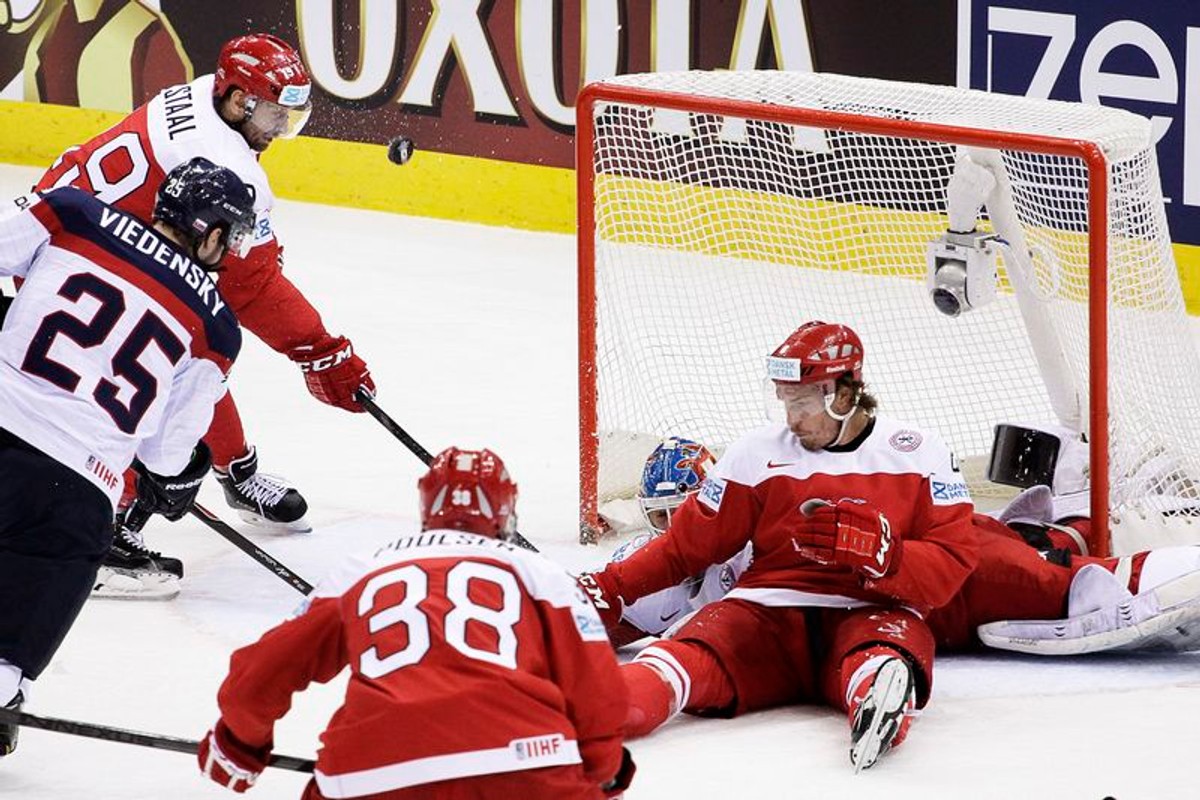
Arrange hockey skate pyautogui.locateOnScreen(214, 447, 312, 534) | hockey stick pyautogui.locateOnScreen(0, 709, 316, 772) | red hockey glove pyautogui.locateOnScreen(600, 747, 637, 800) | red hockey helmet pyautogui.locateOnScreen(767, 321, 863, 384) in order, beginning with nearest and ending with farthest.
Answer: red hockey glove pyautogui.locateOnScreen(600, 747, 637, 800)
hockey stick pyautogui.locateOnScreen(0, 709, 316, 772)
red hockey helmet pyautogui.locateOnScreen(767, 321, 863, 384)
hockey skate pyautogui.locateOnScreen(214, 447, 312, 534)

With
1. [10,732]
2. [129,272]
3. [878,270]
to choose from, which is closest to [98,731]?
[10,732]

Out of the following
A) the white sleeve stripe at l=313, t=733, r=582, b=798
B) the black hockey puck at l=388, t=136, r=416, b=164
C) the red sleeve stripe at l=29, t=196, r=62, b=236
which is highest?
the black hockey puck at l=388, t=136, r=416, b=164

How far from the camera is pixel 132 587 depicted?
5.31m

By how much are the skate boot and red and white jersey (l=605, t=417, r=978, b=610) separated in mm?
1232

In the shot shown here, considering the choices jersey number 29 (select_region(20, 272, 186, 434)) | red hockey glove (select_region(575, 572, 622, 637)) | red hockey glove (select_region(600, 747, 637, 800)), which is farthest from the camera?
red hockey glove (select_region(575, 572, 622, 637))

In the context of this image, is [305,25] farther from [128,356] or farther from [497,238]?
[128,356]

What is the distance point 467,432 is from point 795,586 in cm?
231

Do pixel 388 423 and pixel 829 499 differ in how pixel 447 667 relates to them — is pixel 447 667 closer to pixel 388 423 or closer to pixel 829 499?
pixel 829 499

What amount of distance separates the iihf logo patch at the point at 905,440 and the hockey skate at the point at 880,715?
1.51 ft

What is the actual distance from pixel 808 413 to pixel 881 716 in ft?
2.00

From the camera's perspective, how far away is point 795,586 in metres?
4.50

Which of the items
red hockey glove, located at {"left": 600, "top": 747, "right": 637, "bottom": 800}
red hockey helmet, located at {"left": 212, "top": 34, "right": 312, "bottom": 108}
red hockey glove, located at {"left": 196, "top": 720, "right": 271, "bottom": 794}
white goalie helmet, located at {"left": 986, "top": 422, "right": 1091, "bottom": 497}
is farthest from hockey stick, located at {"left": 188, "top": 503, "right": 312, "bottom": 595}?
red hockey glove, located at {"left": 600, "top": 747, "right": 637, "bottom": 800}

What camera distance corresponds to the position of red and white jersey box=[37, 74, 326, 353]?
5281 mm

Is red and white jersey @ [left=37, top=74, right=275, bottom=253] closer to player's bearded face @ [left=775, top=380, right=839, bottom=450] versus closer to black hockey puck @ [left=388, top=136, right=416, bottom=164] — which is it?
black hockey puck @ [left=388, top=136, right=416, bottom=164]
